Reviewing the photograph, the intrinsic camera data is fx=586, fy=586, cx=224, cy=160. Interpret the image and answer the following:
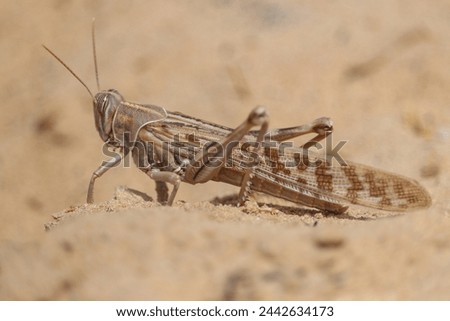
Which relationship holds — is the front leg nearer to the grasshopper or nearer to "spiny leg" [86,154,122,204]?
the grasshopper

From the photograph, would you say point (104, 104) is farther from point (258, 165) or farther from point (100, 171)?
point (258, 165)

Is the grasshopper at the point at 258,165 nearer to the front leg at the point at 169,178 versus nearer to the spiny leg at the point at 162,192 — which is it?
the front leg at the point at 169,178

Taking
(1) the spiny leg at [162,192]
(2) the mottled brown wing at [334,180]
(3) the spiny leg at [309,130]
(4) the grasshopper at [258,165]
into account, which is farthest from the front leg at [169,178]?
(3) the spiny leg at [309,130]

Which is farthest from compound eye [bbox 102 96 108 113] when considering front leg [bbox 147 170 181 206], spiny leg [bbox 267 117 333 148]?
spiny leg [bbox 267 117 333 148]

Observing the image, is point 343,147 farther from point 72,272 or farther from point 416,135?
point 72,272

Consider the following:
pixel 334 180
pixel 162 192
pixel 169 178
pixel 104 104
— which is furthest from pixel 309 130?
pixel 104 104
